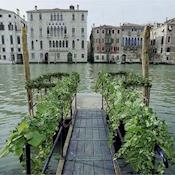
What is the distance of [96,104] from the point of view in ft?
34.8

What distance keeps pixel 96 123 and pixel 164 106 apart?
6255 mm

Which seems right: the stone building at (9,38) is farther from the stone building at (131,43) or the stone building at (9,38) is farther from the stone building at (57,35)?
the stone building at (131,43)

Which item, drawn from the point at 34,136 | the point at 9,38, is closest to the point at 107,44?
the point at 9,38

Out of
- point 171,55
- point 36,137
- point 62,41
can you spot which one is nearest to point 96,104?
point 36,137

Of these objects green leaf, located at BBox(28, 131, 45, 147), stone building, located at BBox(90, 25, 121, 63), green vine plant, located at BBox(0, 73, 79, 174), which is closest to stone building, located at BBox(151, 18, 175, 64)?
stone building, located at BBox(90, 25, 121, 63)

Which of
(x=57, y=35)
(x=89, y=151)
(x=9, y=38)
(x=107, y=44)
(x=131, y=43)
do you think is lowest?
(x=89, y=151)

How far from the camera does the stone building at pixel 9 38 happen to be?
173 ft

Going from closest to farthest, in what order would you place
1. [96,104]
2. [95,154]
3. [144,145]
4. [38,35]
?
[144,145] → [95,154] → [96,104] → [38,35]

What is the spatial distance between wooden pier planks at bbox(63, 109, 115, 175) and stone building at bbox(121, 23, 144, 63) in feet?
167

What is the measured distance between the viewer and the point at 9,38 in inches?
2088

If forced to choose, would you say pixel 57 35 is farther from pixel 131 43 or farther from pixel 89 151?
pixel 89 151

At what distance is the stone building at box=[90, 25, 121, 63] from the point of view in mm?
56875

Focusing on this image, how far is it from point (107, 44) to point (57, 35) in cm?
1165

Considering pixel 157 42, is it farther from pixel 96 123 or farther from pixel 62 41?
pixel 96 123
